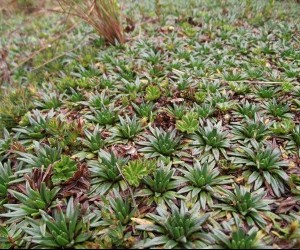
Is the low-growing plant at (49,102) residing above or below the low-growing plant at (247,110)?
above

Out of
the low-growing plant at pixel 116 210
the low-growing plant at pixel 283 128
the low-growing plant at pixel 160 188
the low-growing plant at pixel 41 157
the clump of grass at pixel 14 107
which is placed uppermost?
the clump of grass at pixel 14 107

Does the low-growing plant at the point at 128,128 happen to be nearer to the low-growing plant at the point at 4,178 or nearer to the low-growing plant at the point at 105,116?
the low-growing plant at the point at 105,116

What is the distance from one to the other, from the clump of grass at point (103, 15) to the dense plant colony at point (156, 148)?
1.07 ft

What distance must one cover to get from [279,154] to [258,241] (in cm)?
88

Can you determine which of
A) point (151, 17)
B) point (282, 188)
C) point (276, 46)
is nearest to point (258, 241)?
point (282, 188)

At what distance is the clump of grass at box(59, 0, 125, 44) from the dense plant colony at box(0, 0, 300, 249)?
33cm

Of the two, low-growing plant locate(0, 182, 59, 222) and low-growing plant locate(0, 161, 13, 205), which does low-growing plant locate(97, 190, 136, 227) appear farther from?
low-growing plant locate(0, 161, 13, 205)

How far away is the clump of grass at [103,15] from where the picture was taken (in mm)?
4309

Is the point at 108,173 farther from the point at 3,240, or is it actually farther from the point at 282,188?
the point at 282,188

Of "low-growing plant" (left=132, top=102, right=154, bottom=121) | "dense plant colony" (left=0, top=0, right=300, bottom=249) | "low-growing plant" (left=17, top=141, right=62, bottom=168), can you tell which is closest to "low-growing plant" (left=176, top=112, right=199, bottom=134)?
"dense plant colony" (left=0, top=0, right=300, bottom=249)

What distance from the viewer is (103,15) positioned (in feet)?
14.8

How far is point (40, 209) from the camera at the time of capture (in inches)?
86.4

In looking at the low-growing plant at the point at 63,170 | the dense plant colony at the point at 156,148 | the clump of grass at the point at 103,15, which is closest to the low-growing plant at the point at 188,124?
the dense plant colony at the point at 156,148

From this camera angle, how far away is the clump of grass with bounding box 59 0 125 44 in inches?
170
